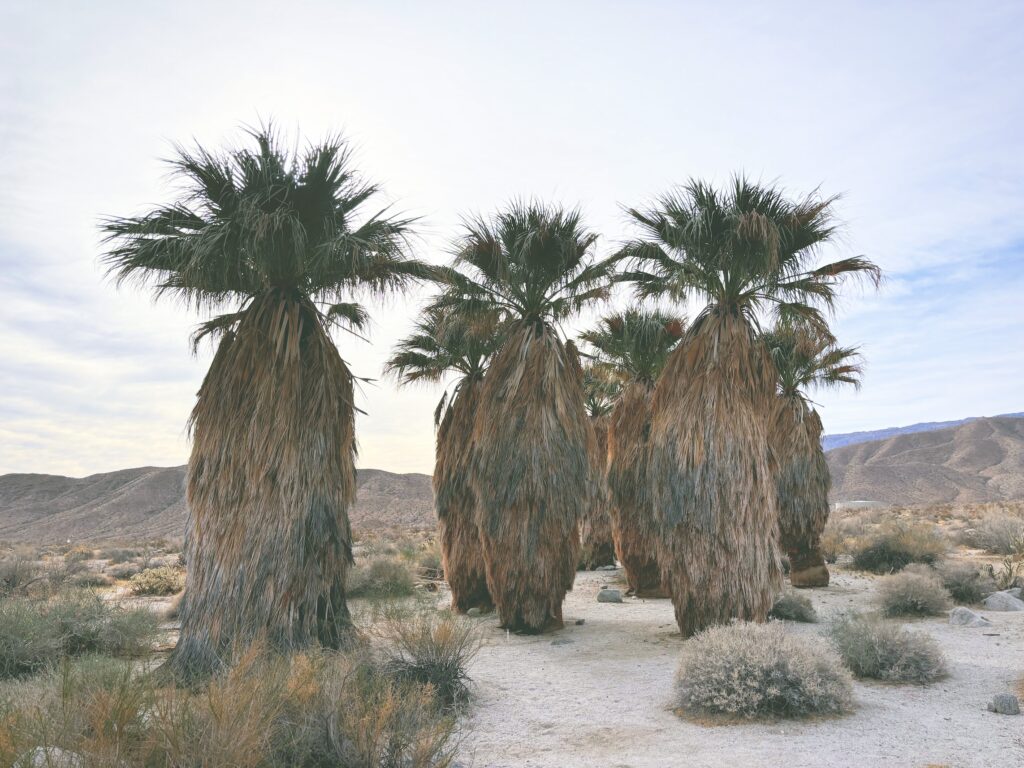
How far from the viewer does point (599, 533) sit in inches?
922

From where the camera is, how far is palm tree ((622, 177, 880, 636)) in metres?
11.3

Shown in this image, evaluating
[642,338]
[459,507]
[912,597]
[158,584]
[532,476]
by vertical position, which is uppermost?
[642,338]

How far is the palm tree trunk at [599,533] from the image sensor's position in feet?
69.9

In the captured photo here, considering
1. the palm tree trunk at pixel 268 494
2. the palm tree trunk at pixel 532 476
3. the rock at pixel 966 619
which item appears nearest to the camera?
the palm tree trunk at pixel 268 494

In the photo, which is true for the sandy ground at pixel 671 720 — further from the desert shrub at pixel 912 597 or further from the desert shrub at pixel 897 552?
the desert shrub at pixel 897 552

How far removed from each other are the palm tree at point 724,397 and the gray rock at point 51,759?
29.3 ft

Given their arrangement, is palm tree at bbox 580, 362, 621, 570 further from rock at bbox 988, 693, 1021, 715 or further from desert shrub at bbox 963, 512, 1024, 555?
desert shrub at bbox 963, 512, 1024, 555

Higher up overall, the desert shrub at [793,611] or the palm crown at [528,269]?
the palm crown at [528,269]

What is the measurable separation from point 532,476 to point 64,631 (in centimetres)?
780

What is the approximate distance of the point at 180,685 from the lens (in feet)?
28.2

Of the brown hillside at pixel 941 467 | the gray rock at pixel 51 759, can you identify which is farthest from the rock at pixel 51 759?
the brown hillside at pixel 941 467

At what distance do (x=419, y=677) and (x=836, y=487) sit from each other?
8888cm

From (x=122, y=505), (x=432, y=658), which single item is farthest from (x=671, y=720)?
(x=122, y=505)

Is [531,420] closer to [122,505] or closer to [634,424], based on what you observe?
[634,424]
